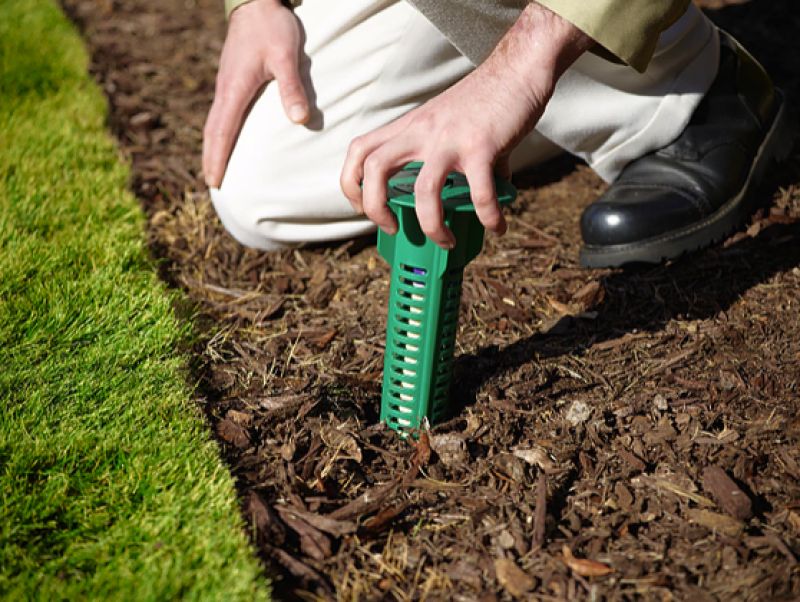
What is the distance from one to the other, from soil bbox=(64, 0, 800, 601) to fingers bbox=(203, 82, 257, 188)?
0.29 m

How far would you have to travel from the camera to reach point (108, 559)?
1676 millimetres

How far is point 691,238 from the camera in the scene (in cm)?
262

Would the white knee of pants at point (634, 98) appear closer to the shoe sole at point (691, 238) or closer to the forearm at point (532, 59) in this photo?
the shoe sole at point (691, 238)

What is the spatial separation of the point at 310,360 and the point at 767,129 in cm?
183

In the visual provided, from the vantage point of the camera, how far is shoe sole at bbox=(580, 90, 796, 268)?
2.59 m

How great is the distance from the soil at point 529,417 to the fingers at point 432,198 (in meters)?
0.58

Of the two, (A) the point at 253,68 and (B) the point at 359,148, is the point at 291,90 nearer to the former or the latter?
(A) the point at 253,68

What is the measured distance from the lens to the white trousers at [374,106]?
2553 mm

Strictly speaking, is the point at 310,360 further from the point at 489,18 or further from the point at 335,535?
the point at 489,18

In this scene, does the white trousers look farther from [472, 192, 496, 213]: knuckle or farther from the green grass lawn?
[472, 192, 496, 213]: knuckle

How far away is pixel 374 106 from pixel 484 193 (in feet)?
3.45

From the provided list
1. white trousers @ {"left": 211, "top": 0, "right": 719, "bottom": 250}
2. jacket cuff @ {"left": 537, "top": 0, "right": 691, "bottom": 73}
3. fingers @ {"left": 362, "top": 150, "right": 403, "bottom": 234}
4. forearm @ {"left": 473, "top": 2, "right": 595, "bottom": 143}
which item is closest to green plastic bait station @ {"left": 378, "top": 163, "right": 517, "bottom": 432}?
fingers @ {"left": 362, "top": 150, "right": 403, "bottom": 234}

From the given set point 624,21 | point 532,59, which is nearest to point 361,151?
point 532,59

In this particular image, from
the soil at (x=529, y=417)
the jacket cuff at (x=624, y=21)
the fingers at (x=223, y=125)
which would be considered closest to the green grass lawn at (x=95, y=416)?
the soil at (x=529, y=417)
